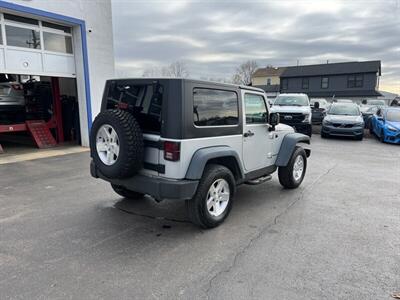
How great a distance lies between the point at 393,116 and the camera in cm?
1333

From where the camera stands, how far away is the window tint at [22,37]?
30.4 feet

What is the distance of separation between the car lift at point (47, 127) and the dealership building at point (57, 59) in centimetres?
3

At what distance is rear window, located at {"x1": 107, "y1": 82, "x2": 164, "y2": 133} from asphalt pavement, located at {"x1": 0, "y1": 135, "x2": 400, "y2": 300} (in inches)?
55.5

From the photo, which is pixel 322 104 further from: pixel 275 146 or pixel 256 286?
pixel 256 286

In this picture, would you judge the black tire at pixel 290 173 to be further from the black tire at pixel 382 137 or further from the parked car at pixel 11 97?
the parked car at pixel 11 97

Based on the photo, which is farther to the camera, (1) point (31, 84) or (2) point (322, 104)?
(2) point (322, 104)

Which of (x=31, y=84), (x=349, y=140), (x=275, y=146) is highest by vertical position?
(x=31, y=84)

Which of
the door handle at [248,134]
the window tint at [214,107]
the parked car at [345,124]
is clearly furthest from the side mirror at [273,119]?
the parked car at [345,124]

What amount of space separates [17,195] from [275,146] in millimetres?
4687

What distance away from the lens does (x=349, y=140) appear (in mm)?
13609

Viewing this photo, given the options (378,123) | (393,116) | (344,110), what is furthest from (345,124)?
(393,116)

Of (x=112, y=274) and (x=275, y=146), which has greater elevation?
(x=275, y=146)

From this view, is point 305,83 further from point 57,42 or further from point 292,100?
point 57,42

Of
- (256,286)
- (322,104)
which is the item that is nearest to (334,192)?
(256,286)
